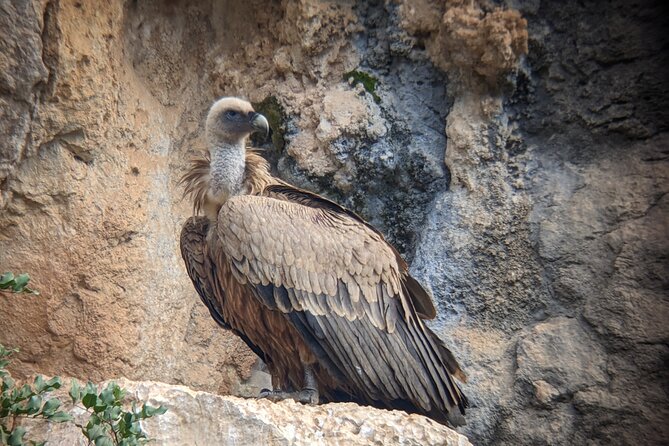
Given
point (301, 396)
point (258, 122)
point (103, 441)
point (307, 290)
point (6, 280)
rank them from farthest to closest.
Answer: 1. point (258, 122)
2. point (301, 396)
3. point (307, 290)
4. point (6, 280)
5. point (103, 441)

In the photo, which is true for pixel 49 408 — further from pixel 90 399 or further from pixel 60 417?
pixel 90 399

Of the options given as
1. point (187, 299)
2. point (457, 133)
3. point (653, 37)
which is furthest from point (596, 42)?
point (187, 299)

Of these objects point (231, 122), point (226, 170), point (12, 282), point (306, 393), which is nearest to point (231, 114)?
point (231, 122)

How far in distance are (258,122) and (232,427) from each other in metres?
1.71

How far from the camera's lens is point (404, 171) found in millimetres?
5168

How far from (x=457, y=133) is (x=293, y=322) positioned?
165cm

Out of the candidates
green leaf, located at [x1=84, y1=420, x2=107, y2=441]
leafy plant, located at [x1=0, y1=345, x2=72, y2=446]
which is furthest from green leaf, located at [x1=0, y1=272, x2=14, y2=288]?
green leaf, located at [x1=84, y1=420, x2=107, y2=441]

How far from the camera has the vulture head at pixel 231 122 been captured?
14.8 feet

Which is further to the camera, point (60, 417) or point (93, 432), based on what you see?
point (60, 417)

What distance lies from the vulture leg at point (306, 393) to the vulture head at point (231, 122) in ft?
4.18

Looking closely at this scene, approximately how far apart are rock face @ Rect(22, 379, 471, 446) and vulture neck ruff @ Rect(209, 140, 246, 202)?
51.6 inches

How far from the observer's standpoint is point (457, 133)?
5023 millimetres

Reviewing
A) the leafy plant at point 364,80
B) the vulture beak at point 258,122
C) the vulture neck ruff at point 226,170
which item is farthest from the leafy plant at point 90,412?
the leafy plant at point 364,80

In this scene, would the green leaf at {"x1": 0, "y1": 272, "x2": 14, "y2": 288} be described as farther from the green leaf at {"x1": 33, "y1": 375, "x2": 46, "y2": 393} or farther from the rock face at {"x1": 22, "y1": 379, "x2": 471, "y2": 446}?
the rock face at {"x1": 22, "y1": 379, "x2": 471, "y2": 446}
